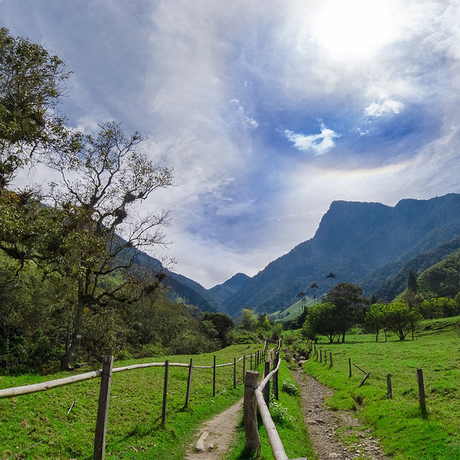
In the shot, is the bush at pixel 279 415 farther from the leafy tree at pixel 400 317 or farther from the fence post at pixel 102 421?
the leafy tree at pixel 400 317

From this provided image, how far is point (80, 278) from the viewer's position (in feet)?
72.5

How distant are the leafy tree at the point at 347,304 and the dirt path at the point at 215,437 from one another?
238 ft

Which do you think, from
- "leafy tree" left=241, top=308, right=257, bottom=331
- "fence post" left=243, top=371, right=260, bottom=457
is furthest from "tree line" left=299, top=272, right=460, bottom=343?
"fence post" left=243, top=371, right=260, bottom=457

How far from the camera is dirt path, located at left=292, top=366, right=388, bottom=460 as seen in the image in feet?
33.7

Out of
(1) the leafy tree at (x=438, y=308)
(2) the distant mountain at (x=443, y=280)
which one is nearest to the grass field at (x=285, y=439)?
(1) the leafy tree at (x=438, y=308)

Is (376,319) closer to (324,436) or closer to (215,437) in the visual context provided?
(324,436)

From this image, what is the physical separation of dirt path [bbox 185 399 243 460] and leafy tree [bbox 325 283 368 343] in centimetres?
7239

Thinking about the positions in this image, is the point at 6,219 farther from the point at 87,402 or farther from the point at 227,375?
the point at 227,375

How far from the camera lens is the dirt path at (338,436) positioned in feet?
33.7

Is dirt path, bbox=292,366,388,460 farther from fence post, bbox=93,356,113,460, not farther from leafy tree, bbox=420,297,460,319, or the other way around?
leafy tree, bbox=420,297,460,319

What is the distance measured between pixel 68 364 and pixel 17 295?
7.61 metres

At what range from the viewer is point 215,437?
9.98 m

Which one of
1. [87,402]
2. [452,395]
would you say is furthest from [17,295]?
[452,395]

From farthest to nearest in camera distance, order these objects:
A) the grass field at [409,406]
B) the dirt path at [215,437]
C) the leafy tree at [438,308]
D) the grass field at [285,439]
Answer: the leafy tree at [438,308] < the grass field at [409,406] < the dirt path at [215,437] < the grass field at [285,439]
